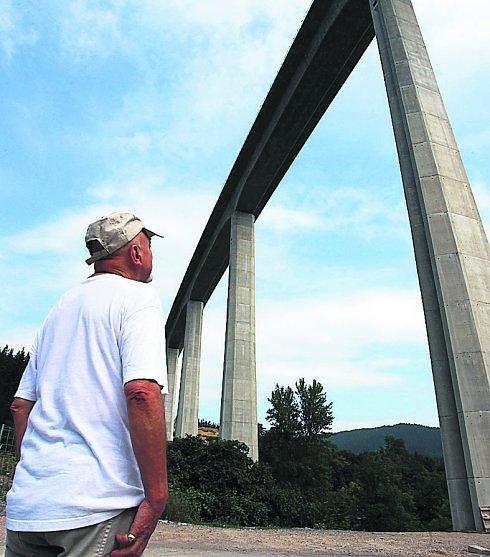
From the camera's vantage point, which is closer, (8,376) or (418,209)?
(418,209)

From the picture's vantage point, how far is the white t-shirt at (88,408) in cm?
133

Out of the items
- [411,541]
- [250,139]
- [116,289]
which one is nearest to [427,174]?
[411,541]

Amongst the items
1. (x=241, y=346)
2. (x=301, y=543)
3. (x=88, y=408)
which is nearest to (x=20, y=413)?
(x=88, y=408)

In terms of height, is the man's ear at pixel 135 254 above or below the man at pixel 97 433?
above

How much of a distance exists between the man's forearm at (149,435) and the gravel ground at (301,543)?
592 centimetres

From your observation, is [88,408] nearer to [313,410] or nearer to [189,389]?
[189,389]

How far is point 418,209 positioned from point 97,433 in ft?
36.4

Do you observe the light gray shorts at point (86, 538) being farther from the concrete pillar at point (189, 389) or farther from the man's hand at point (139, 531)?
the concrete pillar at point (189, 389)

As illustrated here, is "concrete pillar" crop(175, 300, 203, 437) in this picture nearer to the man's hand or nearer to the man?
the man

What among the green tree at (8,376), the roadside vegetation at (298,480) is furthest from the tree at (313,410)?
the green tree at (8,376)

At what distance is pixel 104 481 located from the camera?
1.35 metres

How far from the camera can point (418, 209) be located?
11.3 metres

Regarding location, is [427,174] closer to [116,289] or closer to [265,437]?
[116,289]

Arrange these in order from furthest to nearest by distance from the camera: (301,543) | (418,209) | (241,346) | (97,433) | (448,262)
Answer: (241,346)
(418,209)
(448,262)
(301,543)
(97,433)
